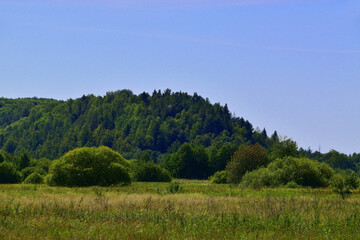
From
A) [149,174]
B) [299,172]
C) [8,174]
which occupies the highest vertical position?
[299,172]

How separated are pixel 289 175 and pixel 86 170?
1083 inches

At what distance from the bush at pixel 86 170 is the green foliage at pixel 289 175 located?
734 inches

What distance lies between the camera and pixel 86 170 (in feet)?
193

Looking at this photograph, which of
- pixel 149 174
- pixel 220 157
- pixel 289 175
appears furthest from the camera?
pixel 220 157

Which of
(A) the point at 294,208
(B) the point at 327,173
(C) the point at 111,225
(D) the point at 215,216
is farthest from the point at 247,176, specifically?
(C) the point at 111,225

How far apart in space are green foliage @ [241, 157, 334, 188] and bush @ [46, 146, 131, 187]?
18.6m

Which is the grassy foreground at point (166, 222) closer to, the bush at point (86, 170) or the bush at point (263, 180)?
the bush at point (86, 170)

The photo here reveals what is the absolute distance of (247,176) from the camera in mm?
68250

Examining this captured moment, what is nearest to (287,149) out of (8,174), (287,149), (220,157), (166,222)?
(287,149)

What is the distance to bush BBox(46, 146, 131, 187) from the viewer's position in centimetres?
5859

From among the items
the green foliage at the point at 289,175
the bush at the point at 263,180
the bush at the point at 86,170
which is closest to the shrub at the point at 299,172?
the green foliage at the point at 289,175

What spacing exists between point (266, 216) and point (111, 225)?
879cm

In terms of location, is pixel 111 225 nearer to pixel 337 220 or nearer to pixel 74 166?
pixel 337 220

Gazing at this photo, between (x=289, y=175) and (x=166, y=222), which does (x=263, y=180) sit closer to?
(x=289, y=175)
